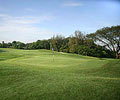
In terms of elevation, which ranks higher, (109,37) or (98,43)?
(109,37)

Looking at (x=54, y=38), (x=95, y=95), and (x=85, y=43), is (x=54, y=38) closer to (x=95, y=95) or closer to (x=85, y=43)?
(x=85, y=43)

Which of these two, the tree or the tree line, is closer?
the tree

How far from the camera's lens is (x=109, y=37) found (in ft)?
112

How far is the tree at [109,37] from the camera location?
3252cm

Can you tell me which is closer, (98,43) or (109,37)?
(109,37)

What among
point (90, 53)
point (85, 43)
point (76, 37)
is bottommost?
point (90, 53)

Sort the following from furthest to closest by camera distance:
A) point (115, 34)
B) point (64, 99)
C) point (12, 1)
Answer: point (115, 34)
point (12, 1)
point (64, 99)

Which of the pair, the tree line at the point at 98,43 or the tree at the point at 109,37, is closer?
the tree at the point at 109,37

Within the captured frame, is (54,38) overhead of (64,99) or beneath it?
overhead

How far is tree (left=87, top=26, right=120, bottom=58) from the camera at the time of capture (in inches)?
1280

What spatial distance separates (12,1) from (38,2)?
8.08 feet

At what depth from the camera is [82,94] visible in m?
3.40

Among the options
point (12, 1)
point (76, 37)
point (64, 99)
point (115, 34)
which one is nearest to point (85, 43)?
point (76, 37)

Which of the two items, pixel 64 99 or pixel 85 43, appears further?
pixel 85 43
